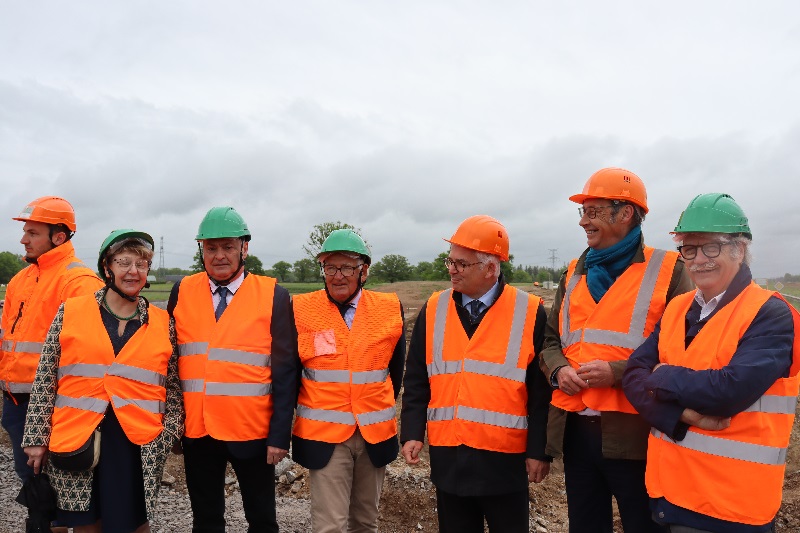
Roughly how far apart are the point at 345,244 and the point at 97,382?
5.91ft

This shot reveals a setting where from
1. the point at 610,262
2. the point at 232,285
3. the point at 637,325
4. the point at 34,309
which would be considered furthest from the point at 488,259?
the point at 34,309

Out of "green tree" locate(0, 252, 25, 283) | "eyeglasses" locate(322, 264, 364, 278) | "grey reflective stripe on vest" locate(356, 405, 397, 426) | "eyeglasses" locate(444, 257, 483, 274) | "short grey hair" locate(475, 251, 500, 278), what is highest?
"green tree" locate(0, 252, 25, 283)

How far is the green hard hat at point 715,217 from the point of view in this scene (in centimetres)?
287

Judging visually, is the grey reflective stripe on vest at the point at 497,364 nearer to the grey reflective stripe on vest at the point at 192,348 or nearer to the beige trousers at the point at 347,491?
the beige trousers at the point at 347,491

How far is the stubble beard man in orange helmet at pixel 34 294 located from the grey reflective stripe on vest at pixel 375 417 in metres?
2.52

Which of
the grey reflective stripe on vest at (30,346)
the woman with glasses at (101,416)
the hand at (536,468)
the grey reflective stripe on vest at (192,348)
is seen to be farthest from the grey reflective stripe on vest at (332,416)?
the grey reflective stripe on vest at (30,346)

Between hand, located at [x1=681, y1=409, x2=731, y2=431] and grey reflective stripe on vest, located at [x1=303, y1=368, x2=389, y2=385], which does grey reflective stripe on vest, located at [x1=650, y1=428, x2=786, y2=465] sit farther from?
grey reflective stripe on vest, located at [x1=303, y1=368, x2=389, y2=385]

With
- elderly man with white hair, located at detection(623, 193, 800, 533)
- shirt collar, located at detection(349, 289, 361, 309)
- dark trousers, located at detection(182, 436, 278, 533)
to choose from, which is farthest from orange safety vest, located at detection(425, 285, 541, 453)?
dark trousers, located at detection(182, 436, 278, 533)

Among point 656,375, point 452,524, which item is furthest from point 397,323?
point 656,375

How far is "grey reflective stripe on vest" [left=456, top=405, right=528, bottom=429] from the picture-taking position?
351cm

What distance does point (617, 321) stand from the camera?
11.1ft

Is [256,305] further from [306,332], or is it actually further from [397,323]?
[397,323]

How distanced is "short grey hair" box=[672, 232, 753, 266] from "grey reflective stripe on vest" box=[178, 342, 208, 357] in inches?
119

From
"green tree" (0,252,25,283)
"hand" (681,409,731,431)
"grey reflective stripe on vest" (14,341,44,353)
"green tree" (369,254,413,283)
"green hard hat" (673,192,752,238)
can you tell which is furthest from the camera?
"green tree" (0,252,25,283)
